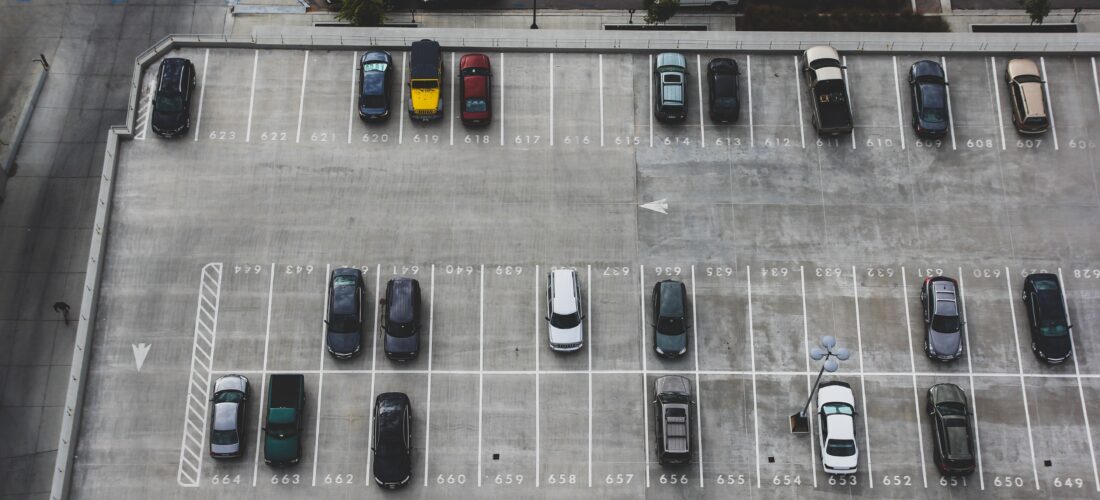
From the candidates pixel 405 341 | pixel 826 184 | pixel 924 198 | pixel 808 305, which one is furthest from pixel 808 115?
pixel 405 341

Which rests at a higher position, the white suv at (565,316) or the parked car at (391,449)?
the white suv at (565,316)

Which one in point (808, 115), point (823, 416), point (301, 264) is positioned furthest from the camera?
point (808, 115)

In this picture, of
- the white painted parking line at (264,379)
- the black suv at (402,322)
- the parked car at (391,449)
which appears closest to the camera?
the parked car at (391,449)

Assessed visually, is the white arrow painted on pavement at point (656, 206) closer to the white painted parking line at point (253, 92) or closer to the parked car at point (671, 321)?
the parked car at point (671, 321)

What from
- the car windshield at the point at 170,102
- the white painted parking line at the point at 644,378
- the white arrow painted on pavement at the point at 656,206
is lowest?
the white painted parking line at the point at 644,378

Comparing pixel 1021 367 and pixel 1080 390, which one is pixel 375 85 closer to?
Answer: pixel 1021 367

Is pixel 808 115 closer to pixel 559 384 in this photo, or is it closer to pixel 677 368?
pixel 677 368

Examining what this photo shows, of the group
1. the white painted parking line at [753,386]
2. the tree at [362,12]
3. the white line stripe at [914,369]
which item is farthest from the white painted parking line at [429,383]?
the white line stripe at [914,369]
